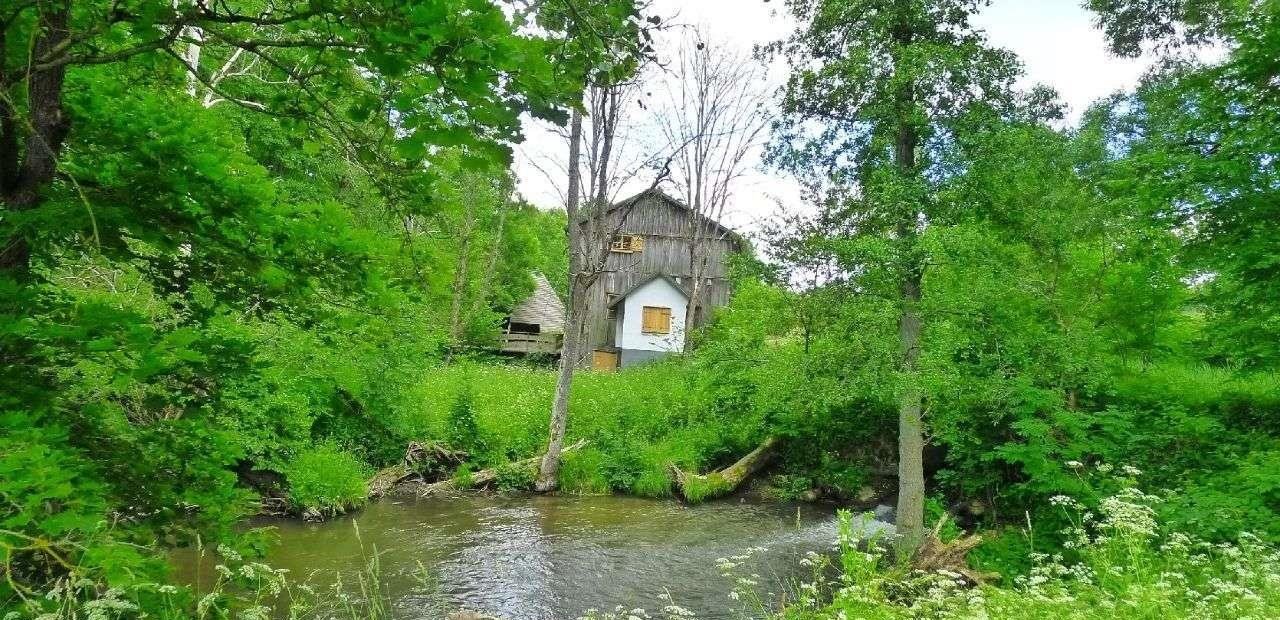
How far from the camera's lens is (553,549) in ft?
36.8

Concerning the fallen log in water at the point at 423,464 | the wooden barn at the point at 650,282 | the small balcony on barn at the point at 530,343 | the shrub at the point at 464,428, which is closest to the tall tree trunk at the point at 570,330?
the shrub at the point at 464,428

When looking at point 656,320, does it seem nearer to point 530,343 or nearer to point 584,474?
point 530,343

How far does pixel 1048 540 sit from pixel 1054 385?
7.49ft

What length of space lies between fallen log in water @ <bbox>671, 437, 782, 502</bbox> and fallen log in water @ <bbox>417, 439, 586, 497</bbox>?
3269 mm

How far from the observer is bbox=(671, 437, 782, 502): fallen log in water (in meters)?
15.3

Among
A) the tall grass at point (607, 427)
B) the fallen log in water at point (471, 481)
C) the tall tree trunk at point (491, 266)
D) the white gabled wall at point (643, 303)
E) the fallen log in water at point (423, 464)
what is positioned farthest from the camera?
the white gabled wall at point (643, 303)

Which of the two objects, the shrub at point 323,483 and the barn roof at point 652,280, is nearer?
the shrub at point 323,483

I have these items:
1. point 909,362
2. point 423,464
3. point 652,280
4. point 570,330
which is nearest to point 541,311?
point 652,280

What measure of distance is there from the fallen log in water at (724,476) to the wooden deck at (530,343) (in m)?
18.9

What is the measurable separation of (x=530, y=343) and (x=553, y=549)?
24.1 m

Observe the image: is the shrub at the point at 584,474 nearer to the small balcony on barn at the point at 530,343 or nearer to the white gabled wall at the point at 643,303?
the small balcony on barn at the point at 530,343

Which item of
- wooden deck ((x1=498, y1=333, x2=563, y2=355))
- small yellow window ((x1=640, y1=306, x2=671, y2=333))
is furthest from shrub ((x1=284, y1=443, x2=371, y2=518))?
small yellow window ((x1=640, y1=306, x2=671, y2=333))

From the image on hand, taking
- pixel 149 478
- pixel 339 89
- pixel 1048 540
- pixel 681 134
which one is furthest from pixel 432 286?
pixel 681 134

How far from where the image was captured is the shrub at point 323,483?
1228cm
